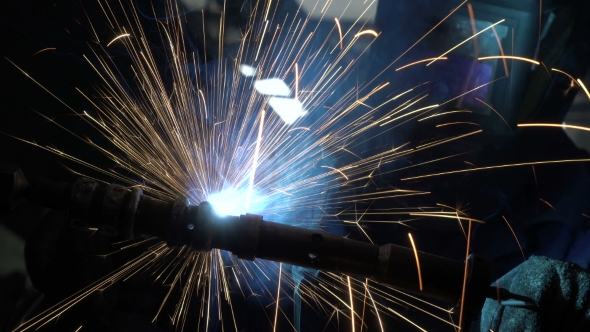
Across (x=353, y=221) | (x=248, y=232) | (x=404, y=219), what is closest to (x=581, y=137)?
(x=404, y=219)

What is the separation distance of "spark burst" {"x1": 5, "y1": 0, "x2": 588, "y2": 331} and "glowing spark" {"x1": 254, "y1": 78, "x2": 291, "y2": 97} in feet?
0.04

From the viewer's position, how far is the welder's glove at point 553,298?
1.20m

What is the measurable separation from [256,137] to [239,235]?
1.58 m

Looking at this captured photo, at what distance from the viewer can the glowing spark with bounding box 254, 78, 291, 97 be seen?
9.23 ft

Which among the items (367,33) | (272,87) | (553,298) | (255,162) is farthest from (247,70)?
(553,298)

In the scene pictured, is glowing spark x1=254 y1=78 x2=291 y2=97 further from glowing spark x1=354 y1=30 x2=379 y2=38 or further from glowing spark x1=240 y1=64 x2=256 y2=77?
glowing spark x1=354 y1=30 x2=379 y2=38

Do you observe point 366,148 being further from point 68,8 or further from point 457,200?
point 68,8

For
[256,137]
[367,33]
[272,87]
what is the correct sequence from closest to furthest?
[256,137]
[272,87]
[367,33]

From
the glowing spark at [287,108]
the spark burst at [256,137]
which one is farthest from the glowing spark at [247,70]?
the glowing spark at [287,108]

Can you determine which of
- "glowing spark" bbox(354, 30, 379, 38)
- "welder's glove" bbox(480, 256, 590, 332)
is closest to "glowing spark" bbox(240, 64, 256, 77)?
"glowing spark" bbox(354, 30, 379, 38)

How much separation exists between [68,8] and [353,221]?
2287 mm

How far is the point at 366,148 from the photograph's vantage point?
291 cm

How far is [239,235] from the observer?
3.99ft

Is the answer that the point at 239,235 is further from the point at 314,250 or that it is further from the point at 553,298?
the point at 553,298
